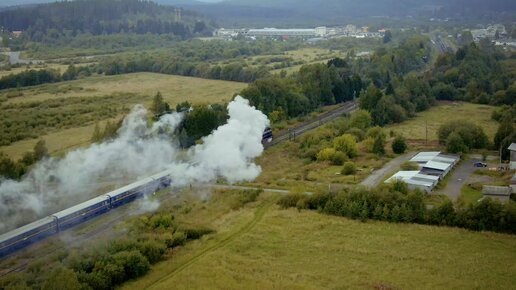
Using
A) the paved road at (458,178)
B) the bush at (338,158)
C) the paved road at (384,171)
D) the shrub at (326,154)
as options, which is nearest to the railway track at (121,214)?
the shrub at (326,154)

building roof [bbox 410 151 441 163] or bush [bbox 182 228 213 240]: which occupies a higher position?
building roof [bbox 410 151 441 163]

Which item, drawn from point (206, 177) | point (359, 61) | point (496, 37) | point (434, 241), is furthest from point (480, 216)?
point (496, 37)

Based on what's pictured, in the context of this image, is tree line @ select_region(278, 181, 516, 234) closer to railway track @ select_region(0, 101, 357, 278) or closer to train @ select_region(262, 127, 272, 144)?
railway track @ select_region(0, 101, 357, 278)

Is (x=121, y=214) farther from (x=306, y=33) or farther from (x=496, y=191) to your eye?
(x=306, y=33)

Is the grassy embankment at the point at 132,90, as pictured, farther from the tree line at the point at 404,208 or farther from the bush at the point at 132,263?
the bush at the point at 132,263

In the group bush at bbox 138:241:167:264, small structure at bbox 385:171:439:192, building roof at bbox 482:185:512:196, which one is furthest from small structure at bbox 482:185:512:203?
bush at bbox 138:241:167:264

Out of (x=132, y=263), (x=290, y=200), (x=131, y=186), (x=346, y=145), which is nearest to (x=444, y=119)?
(x=346, y=145)
